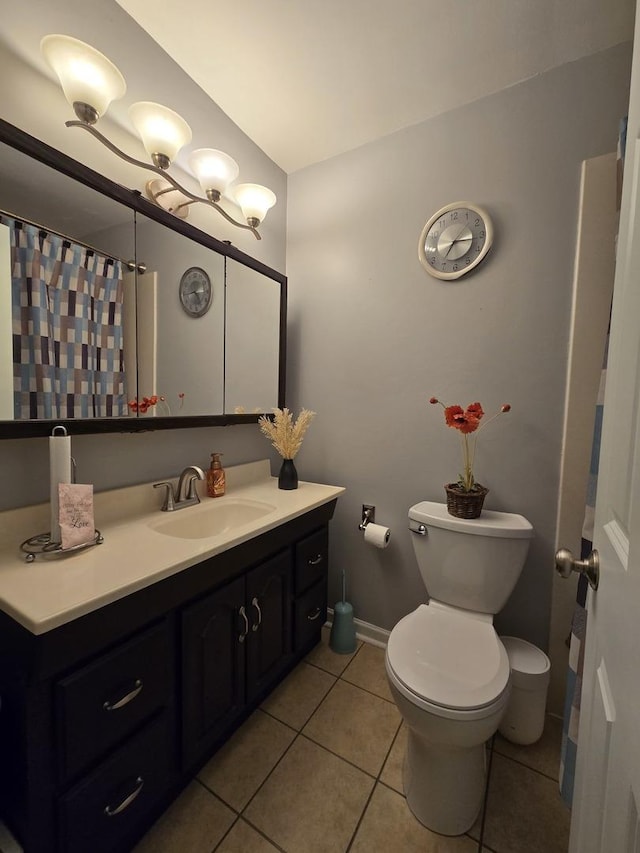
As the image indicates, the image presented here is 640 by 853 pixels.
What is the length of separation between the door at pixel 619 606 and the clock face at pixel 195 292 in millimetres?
1361

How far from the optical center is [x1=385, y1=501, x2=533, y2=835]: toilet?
91 centimetres

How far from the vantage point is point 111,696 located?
79 cm

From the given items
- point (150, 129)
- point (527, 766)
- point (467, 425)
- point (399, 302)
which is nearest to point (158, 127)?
point (150, 129)

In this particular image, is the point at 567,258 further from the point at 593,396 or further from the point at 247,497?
the point at 247,497

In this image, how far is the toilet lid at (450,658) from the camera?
3.02ft

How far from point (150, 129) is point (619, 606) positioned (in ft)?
5.54

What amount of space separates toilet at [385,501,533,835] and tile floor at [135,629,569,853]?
79 millimetres

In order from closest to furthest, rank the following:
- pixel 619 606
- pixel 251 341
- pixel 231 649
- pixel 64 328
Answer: pixel 619 606
pixel 64 328
pixel 231 649
pixel 251 341

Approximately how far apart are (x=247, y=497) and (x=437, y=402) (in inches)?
37.5

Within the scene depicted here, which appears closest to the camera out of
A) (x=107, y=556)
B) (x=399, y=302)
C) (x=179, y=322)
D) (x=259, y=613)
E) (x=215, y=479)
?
(x=107, y=556)

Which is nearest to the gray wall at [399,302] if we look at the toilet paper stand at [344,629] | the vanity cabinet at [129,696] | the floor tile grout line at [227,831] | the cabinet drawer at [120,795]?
the toilet paper stand at [344,629]

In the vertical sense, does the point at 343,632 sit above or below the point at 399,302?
below

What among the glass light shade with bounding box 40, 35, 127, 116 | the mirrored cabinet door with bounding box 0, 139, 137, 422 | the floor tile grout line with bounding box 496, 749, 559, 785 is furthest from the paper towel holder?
the glass light shade with bounding box 40, 35, 127, 116

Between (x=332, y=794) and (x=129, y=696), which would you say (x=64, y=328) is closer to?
(x=129, y=696)
